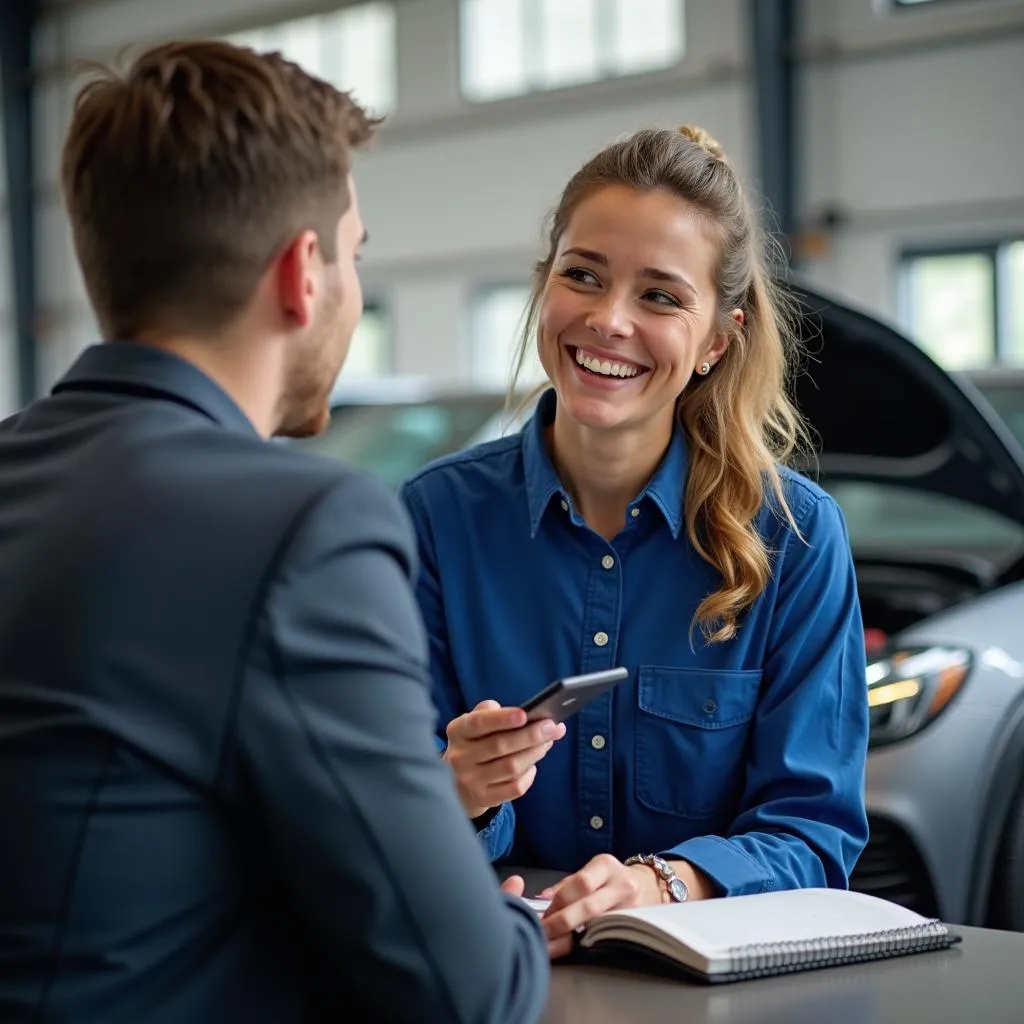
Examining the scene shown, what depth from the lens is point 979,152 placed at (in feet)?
27.8

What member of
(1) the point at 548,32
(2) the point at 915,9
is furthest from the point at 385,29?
(2) the point at 915,9

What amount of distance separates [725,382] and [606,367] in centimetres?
19

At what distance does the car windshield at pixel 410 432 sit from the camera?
4402 mm

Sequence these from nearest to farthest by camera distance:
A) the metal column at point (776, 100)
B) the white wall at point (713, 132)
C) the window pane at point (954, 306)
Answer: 1. the white wall at point (713, 132)
2. the window pane at point (954, 306)
3. the metal column at point (776, 100)

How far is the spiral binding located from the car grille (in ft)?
4.45

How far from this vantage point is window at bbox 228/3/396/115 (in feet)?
36.4

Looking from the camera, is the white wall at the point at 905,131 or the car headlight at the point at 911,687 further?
the white wall at the point at 905,131

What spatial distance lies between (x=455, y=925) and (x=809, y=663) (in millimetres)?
920

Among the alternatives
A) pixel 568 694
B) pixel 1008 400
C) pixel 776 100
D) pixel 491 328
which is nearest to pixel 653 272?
pixel 568 694

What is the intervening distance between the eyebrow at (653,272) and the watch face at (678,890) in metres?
0.74

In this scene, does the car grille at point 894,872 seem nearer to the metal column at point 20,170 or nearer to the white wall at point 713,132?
the white wall at point 713,132

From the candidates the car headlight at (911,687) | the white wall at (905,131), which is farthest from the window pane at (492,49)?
the car headlight at (911,687)

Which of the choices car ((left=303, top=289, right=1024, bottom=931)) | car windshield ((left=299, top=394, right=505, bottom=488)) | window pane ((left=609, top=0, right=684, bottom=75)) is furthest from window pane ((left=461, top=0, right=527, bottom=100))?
car ((left=303, top=289, right=1024, bottom=931))

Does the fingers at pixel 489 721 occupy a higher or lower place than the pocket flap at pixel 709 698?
higher
